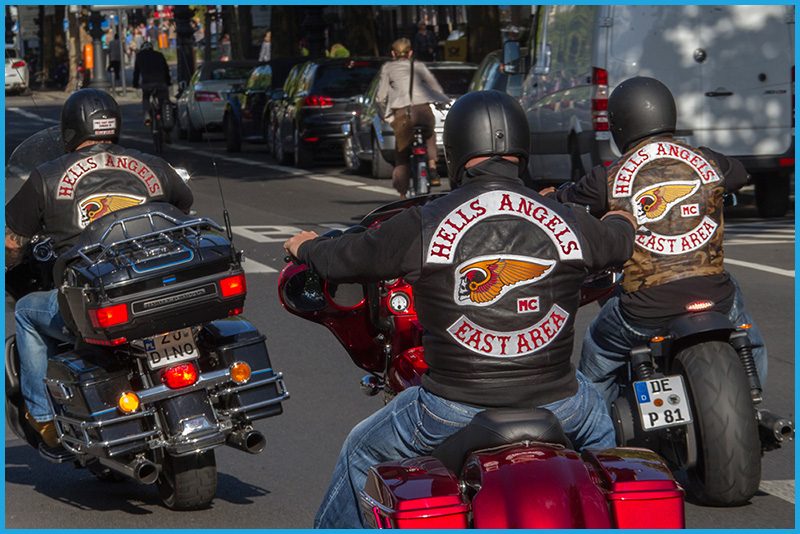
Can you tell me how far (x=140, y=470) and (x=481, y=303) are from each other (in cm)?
186

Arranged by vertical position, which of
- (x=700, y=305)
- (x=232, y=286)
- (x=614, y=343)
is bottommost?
→ (x=614, y=343)

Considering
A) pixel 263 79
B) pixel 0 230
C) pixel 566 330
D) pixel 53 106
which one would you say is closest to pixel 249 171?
pixel 263 79

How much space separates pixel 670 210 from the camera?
15.9ft

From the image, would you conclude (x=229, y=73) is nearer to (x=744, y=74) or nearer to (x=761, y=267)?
(x=744, y=74)

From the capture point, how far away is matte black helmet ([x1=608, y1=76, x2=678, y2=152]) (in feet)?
16.5

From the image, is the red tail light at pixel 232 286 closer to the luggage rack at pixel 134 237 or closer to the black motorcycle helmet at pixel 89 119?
the luggage rack at pixel 134 237

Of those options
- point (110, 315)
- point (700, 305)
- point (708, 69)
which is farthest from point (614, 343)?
point (708, 69)

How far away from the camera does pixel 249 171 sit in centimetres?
2039

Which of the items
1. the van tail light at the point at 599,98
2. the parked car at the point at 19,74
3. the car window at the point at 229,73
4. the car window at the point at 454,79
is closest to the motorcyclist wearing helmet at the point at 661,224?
the parked car at the point at 19,74

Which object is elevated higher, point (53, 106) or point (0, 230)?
point (53, 106)

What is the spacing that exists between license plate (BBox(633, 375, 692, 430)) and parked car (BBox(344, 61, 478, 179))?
41.1 ft

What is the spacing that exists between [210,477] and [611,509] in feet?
7.75

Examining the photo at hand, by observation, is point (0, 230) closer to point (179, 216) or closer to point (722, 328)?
point (179, 216)

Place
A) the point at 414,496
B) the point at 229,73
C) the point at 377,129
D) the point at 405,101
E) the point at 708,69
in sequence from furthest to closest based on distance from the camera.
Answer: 1. the point at 229,73
2. the point at 377,129
3. the point at 405,101
4. the point at 708,69
5. the point at 414,496
